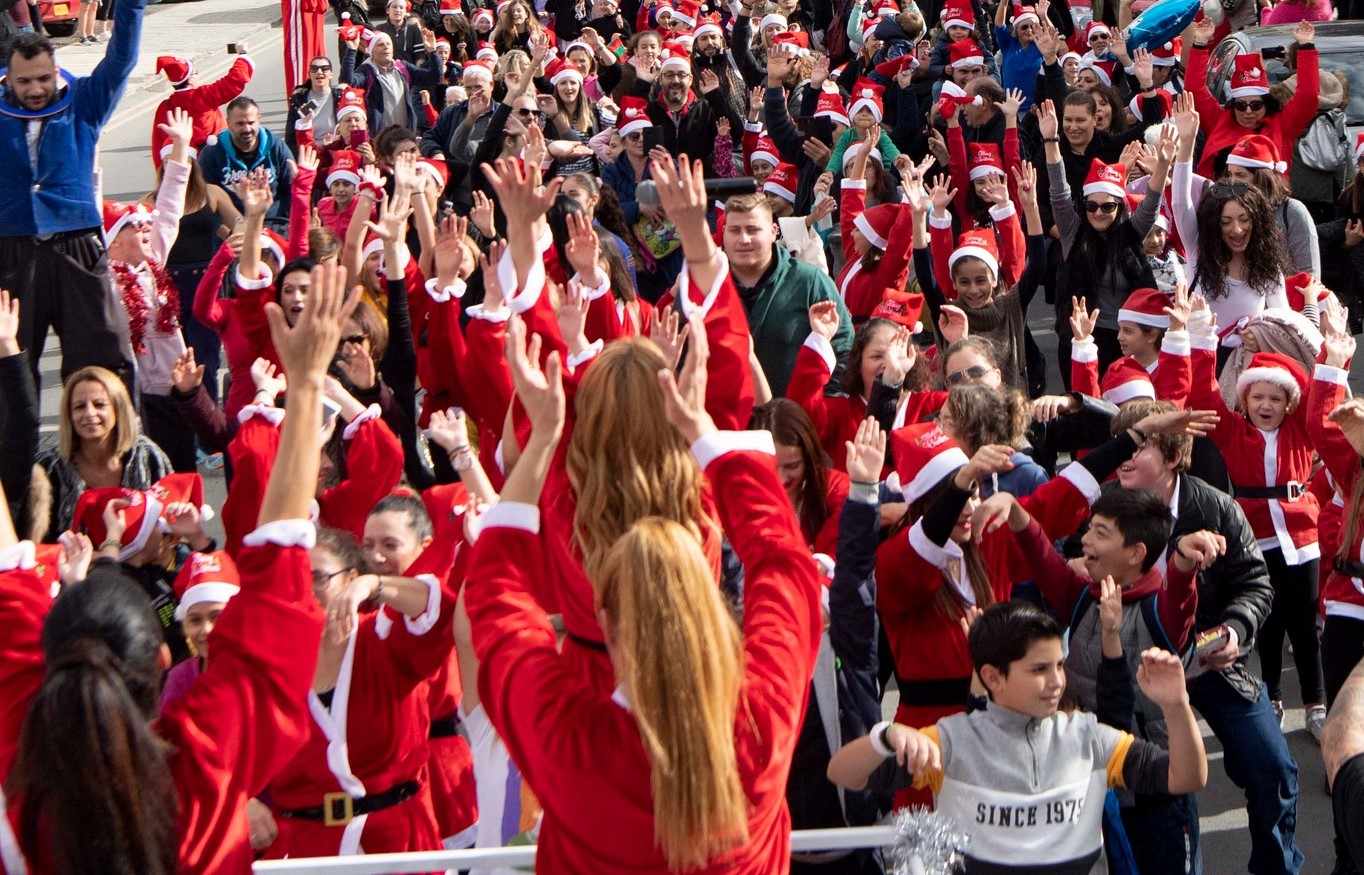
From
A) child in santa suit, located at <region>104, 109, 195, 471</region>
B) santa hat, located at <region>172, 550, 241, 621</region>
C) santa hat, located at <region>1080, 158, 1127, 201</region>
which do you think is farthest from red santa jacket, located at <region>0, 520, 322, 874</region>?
santa hat, located at <region>1080, 158, 1127, 201</region>

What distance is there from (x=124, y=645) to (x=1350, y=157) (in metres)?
10.0

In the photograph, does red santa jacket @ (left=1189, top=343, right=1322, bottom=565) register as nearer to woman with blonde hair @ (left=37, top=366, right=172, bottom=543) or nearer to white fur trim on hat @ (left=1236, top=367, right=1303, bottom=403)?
white fur trim on hat @ (left=1236, top=367, right=1303, bottom=403)

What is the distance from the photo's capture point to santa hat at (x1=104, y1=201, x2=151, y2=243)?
7965mm

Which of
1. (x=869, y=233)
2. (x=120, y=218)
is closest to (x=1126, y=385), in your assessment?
(x=869, y=233)

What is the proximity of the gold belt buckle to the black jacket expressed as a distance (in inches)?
97.5

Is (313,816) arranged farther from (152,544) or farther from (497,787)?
(152,544)

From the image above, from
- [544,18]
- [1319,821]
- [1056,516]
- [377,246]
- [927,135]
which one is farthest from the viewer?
[544,18]

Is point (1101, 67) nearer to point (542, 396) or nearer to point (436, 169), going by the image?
point (436, 169)

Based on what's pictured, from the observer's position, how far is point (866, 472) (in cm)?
387

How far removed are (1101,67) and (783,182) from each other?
3371mm

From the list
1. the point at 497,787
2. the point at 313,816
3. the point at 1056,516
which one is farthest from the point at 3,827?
the point at 1056,516

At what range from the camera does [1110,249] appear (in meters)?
8.03

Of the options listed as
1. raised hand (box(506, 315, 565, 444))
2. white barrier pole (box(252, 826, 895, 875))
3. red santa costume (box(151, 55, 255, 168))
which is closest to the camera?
raised hand (box(506, 315, 565, 444))

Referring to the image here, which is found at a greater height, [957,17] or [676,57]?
[957,17]
